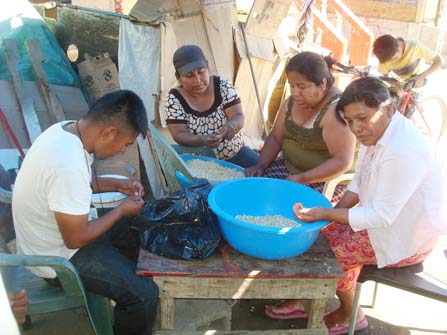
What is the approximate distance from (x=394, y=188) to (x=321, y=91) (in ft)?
2.84

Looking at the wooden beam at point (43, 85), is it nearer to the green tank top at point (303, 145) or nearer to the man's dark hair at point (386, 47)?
the green tank top at point (303, 145)

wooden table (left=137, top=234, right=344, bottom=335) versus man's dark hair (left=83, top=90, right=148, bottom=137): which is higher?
man's dark hair (left=83, top=90, right=148, bottom=137)

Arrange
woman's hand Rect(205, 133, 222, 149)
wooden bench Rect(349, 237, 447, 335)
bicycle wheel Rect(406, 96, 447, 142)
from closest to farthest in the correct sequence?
1. wooden bench Rect(349, 237, 447, 335)
2. woman's hand Rect(205, 133, 222, 149)
3. bicycle wheel Rect(406, 96, 447, 142)

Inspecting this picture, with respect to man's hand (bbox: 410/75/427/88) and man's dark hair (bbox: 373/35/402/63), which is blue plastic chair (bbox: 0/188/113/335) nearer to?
man's dark hair (bbox: 373/35/402/63)

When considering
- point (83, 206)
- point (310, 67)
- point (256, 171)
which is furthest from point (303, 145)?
point (83, 206)

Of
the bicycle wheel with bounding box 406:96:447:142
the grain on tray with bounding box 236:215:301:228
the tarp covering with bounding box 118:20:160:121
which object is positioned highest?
the tarp covering with bounding box 118:20:160:121

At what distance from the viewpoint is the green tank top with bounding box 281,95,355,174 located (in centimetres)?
277

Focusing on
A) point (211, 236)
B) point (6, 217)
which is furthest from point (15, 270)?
point (211, 236)

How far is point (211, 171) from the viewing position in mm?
3139

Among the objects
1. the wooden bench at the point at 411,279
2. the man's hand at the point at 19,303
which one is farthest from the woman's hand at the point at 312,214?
the man's hand at the point at 19,303

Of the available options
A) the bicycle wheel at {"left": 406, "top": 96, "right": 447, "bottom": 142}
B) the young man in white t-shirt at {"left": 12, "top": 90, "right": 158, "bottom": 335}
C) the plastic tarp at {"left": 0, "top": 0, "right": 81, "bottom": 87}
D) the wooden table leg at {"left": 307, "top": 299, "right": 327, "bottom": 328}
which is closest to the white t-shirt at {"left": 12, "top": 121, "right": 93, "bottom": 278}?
the young man in white t-shirt at {"left": 12, "top": 90, "right": 158, "bottom": 335}

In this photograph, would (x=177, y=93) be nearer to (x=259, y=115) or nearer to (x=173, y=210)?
(x=173, y=210)

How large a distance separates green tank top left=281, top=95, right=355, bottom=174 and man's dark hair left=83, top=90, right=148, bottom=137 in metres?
1.20

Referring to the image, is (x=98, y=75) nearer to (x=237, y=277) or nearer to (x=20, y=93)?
(x=20, y=93)
